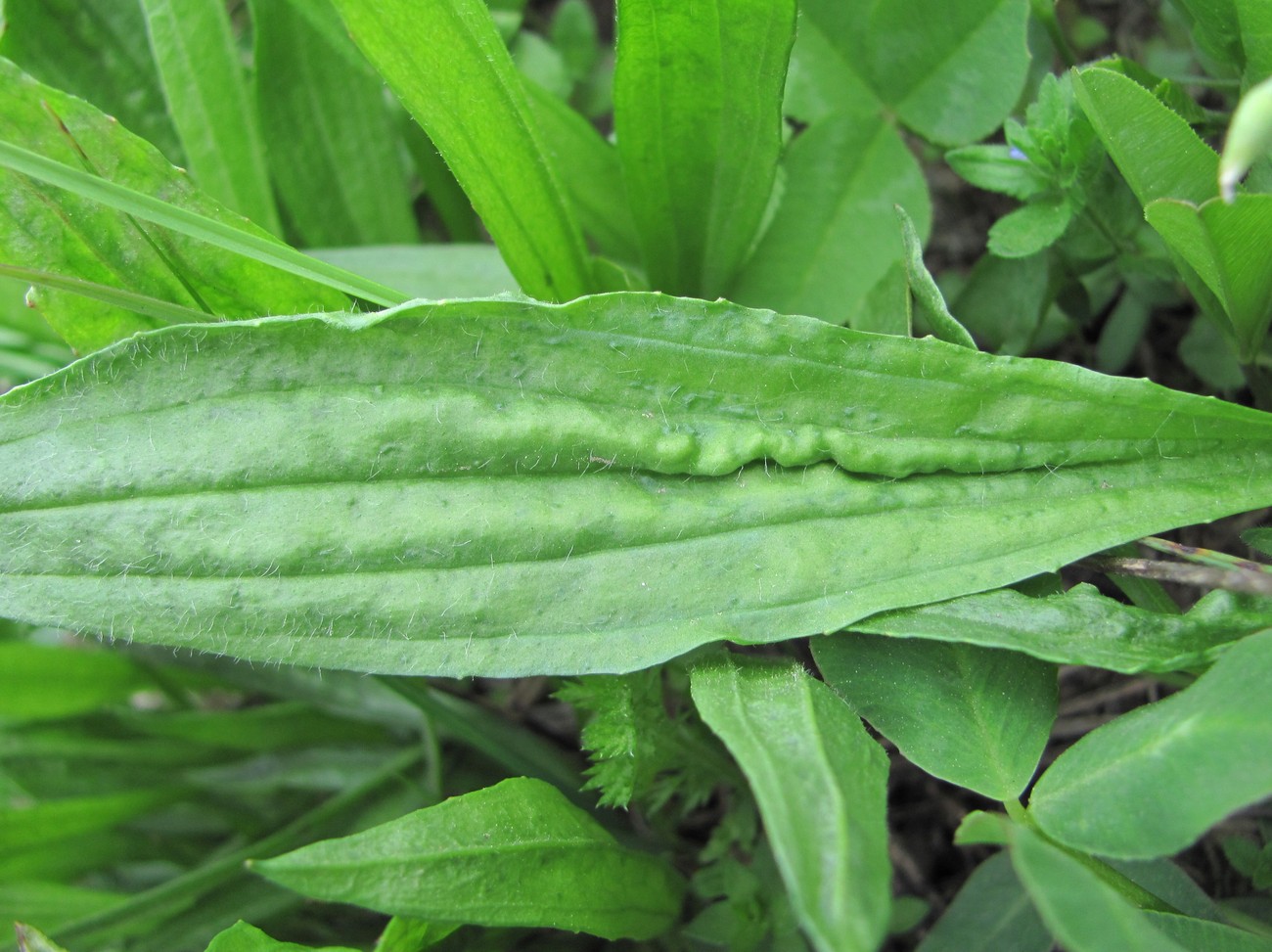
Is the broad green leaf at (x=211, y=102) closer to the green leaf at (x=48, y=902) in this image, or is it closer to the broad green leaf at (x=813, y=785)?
the broad green leaf at (x=813, y=785)

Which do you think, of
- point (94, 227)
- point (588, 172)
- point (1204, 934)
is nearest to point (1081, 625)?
point (1204, 934)

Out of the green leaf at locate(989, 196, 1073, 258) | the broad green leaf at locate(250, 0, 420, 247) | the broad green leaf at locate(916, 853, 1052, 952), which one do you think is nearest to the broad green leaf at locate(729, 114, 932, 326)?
the green leaf at locate(989, 196, 1073, 258)

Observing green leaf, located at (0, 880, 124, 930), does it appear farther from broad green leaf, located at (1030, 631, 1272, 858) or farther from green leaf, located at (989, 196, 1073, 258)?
green leaf, located at (989, 196, 1073, 258)

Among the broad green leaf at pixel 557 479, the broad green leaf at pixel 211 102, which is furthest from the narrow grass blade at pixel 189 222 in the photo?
the broad green leaf at pixel 211 102

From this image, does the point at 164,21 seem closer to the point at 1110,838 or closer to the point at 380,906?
the point at 380,906

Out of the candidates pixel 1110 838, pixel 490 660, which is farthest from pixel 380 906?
pixel 1110 838

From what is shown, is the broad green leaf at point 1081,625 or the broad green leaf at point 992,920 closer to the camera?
the broad green leaf at point 1081,625
